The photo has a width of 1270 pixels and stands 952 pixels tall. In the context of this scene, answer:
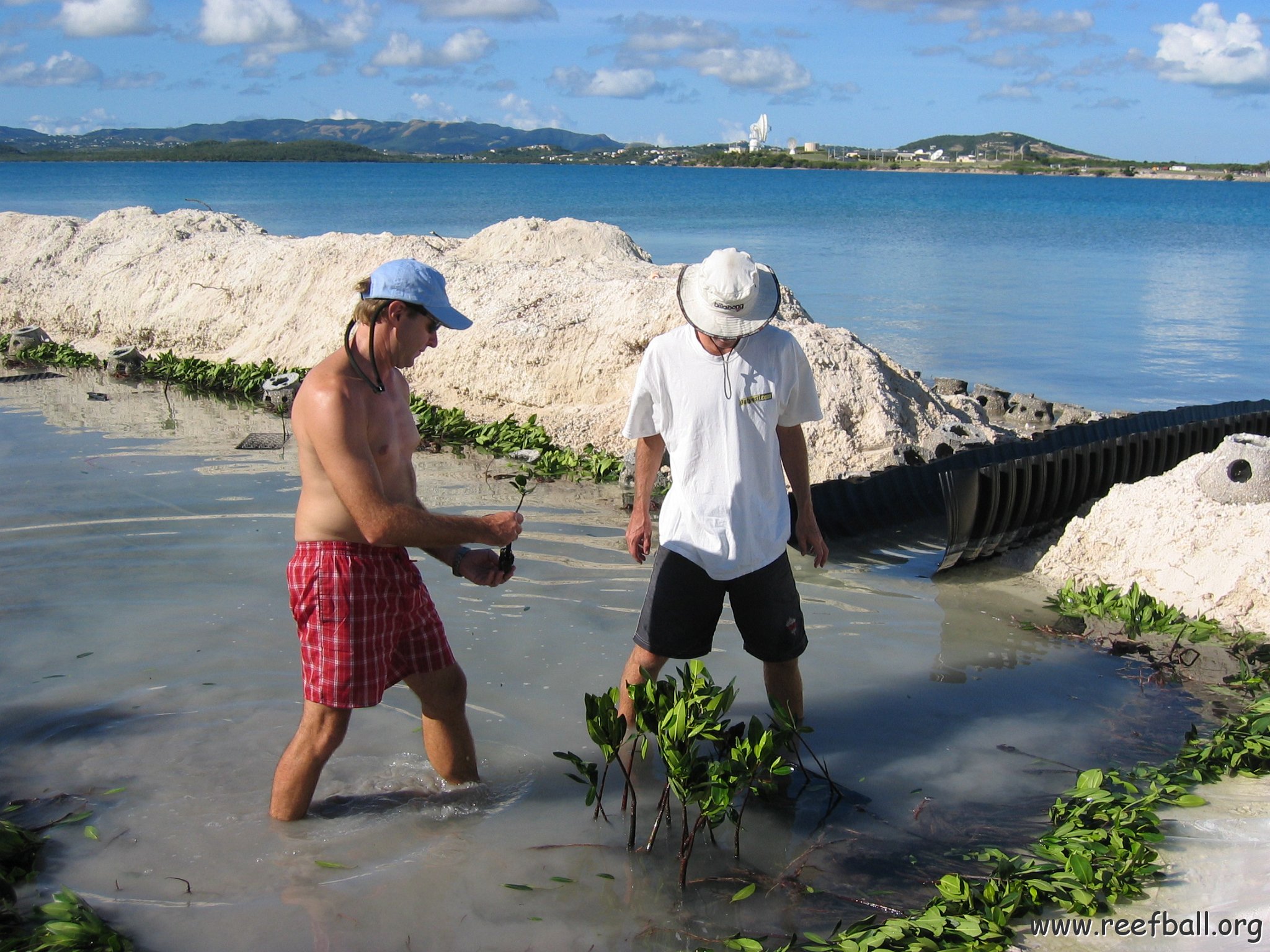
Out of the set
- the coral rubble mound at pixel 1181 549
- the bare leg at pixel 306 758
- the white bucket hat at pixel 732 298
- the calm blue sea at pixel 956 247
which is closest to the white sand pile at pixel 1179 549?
the coral rubble mound at pixel 1181 549

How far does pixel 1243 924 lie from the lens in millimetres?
3195

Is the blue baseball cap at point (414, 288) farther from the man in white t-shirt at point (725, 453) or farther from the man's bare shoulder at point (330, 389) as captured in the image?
the man in white t-shirt at point (725, 453)

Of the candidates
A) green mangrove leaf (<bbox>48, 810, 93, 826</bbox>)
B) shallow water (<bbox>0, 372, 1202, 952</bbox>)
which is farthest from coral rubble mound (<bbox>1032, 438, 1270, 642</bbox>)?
green mangrove leaf (<bbox>48, 810, 93, 826</bbox>)

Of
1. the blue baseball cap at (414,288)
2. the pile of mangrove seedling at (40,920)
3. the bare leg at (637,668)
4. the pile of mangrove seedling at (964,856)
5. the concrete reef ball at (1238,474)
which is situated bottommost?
the pile of mangrove seedling at (40,920)

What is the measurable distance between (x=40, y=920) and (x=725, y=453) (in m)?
2.75

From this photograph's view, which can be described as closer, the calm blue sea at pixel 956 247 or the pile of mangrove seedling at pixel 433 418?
the pile of mangrove seedling at pixel 433 418

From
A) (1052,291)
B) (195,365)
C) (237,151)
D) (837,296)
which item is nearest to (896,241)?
(1052,291)

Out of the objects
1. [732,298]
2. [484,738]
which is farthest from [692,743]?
[732,298]

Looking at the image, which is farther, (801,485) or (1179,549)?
(1179,549)

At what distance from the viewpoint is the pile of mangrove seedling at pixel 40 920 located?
10.3ft

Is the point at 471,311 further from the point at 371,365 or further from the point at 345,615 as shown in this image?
the point at 345,615

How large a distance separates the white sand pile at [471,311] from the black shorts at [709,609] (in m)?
4.58

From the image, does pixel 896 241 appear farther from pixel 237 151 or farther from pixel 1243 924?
pixel 237 151

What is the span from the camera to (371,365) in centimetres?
346
